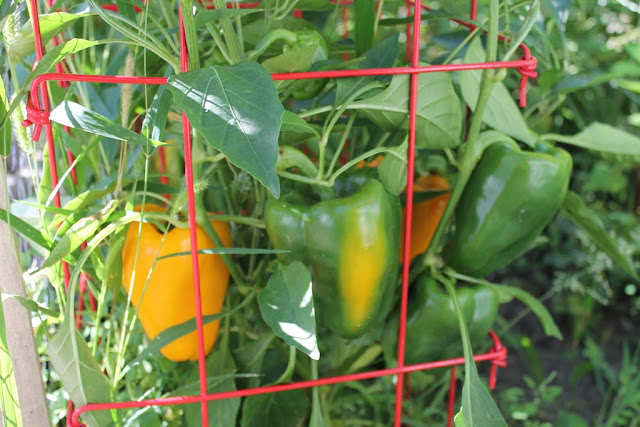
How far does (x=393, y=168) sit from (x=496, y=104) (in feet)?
0.50

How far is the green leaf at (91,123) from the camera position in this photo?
52 cm

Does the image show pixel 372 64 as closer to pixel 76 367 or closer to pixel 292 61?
pixel 292 61

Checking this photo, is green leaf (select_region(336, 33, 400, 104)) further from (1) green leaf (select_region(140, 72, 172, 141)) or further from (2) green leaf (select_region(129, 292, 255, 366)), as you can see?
(2) green leaf (select_region(129, 292, 255, 366))

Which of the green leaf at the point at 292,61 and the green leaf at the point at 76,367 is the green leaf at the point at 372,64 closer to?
the green leaf at the point at 292,61

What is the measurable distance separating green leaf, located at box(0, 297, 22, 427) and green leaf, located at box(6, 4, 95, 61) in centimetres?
27

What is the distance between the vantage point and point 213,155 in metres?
0.63

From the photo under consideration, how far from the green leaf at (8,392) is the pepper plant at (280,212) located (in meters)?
0.04

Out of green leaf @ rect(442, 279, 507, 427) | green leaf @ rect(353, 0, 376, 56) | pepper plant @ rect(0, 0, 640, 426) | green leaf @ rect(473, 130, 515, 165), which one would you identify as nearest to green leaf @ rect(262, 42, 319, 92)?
pepper plant @ rect(0, 0, 640, 426)

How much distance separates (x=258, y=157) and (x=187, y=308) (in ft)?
1.04

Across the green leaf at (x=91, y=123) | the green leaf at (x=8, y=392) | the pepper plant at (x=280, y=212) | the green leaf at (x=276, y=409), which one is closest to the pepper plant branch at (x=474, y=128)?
the pepper plant at (x=280, y=212)

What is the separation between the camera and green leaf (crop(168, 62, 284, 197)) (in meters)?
0.44

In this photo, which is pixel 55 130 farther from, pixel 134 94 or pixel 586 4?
pixel 586 4

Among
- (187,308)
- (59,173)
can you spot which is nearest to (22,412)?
(187,308)

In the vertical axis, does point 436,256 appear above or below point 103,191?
below
